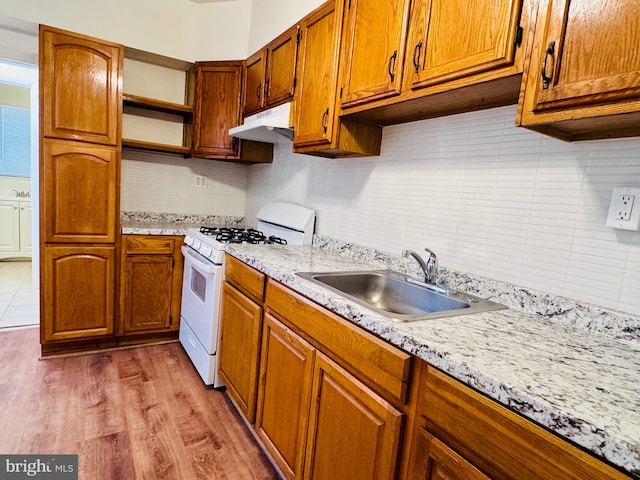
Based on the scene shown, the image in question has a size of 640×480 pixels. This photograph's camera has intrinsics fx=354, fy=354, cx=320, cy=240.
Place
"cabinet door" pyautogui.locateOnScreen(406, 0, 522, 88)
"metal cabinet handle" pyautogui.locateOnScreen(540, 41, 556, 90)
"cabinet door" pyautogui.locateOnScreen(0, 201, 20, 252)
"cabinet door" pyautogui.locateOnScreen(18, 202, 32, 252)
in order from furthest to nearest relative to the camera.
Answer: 1. "cabinet door" pyautogui.locateOnScreen(18, 202, 32, 252)
2. "cabinet door" pyautogui.locateOnScreen(0, 201, 20, 252)
3. "cabinet door" pyautogui.locateOnScreen(406, 0, 522, 88)
4. "metal cabinet handle" pyautogui.locateOnScreen(540, 41, 556, 90)

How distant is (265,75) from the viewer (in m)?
2.39

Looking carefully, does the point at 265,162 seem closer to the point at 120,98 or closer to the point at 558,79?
the point at 120,98

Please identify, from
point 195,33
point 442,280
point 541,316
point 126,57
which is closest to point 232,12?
point 195,33

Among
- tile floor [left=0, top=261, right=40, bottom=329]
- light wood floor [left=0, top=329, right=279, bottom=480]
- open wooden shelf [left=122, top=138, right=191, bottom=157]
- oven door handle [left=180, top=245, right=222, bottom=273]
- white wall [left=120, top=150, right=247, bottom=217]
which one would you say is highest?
open wooden shelf [left=122, top=138, right=191, bottom=157]

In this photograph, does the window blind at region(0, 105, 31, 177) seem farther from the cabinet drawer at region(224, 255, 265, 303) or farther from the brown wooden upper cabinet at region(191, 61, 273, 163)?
the cabinet drawer at region(224, 255, 265, 303)

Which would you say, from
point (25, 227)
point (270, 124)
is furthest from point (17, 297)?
point (270, 124)

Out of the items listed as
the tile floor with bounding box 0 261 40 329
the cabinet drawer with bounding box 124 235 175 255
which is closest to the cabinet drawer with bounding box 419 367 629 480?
the cabinet drawer with bounding box 124 235 175 255

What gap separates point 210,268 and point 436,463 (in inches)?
62.1

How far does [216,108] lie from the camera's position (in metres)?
2.77

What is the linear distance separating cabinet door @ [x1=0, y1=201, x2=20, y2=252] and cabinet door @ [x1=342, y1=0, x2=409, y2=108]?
5134 mm

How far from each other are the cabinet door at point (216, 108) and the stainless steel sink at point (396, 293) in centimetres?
168

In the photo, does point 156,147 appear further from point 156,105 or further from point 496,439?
point 496,439

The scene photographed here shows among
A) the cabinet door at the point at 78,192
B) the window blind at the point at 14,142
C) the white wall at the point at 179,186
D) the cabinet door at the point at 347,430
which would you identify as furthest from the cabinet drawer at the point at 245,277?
the window blind at the point at 14,142

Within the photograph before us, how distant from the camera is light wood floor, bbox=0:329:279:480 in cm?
154
